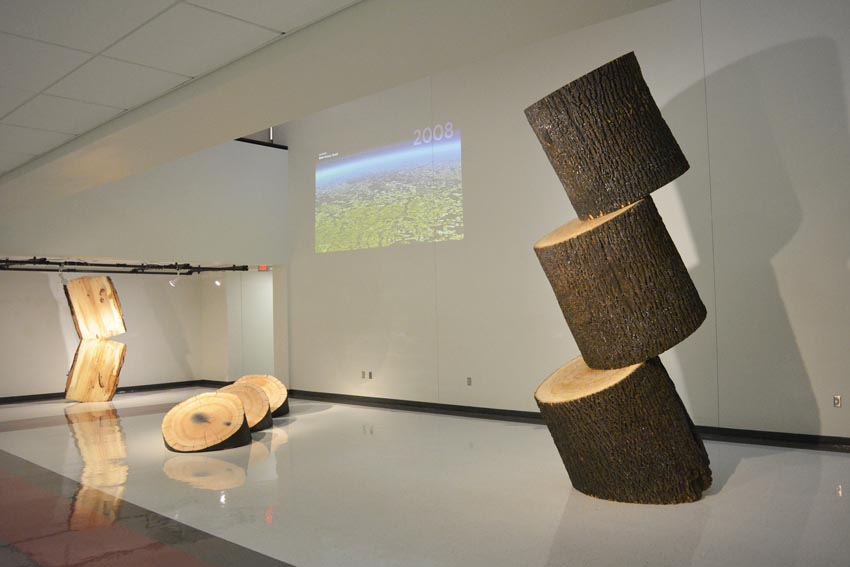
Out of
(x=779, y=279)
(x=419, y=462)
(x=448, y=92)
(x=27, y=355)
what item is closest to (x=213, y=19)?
(x=419, y=462)

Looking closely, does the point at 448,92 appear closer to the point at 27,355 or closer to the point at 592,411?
the point at 592,411

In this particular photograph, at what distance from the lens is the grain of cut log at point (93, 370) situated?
9281 millimetres

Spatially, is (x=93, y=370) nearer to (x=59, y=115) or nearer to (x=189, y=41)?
(x=59, y=115)

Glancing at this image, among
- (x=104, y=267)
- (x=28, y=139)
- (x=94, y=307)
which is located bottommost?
(x=94, y=307)

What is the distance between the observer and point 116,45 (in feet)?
10.6

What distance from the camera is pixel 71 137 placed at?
4.91m

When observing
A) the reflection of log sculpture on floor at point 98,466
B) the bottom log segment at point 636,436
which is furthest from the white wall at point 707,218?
the reflection of log sculpture on floor at point 98,466

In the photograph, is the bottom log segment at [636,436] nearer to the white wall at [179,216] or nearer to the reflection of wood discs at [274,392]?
the reflection of wood discs at [274,392]

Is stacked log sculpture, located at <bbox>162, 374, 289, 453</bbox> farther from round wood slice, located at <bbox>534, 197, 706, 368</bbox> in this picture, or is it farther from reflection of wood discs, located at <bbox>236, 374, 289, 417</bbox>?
round wood slice, located at <bbox>534, 197, 706, 368</bbox>

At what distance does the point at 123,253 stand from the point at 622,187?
7.23m

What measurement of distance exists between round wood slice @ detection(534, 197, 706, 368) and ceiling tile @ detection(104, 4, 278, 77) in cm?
212

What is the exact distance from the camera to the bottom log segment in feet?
12.7

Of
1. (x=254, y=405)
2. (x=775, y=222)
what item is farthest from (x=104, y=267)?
(x=775, y=222)

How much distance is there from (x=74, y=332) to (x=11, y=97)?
7181mm
